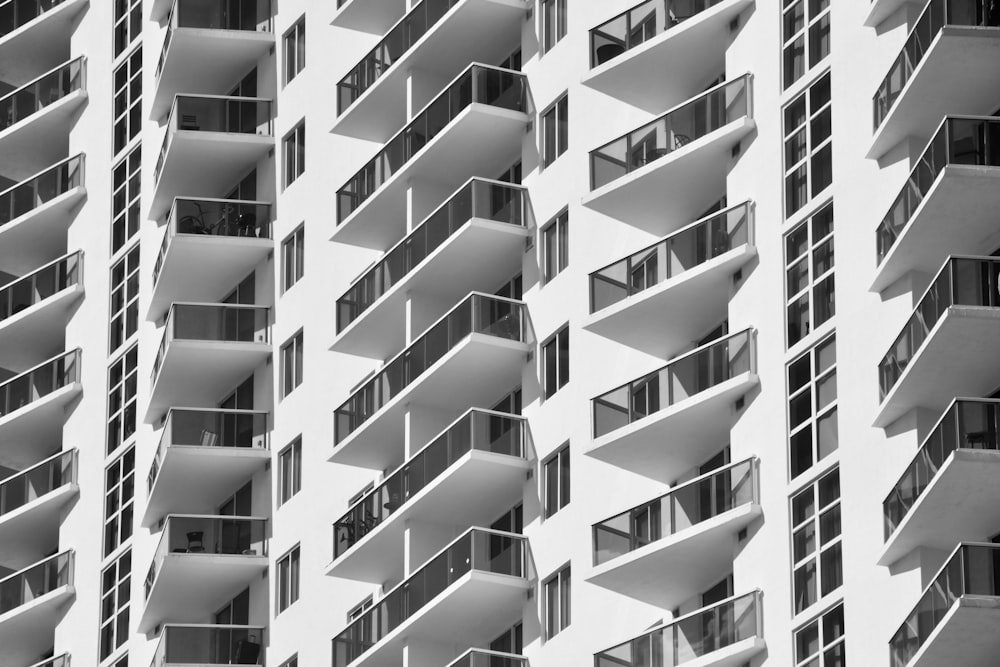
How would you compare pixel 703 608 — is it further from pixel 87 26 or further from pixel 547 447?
pixel 87 26

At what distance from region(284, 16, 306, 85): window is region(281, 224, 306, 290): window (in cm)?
446

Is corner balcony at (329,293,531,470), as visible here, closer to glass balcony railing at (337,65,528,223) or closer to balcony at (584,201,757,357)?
balcony at (584,201,757,357)

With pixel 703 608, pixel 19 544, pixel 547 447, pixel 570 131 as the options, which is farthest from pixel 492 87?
pixel 19 544

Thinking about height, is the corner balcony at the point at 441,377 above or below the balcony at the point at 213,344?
below

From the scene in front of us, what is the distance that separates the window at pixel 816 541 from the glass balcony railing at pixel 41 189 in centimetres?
3800

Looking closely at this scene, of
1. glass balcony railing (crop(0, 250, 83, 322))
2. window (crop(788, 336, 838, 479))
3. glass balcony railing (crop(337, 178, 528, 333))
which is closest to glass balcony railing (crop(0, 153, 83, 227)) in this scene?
glass balcony railing (crop(0, 250, 83, 322))

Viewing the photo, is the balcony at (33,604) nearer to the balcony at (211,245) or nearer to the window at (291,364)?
the balcony at (211,245)

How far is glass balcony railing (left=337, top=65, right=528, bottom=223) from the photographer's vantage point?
2559 inches

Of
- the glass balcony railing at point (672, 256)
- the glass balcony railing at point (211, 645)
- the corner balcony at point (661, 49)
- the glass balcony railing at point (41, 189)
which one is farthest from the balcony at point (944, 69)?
the glass balcony railing at point (41, 189)

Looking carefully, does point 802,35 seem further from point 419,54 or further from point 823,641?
point 419,54

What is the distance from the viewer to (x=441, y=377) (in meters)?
64.2

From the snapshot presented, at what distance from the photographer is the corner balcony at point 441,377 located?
6281cm

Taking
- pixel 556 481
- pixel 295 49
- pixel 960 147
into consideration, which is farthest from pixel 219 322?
pixel 960 147

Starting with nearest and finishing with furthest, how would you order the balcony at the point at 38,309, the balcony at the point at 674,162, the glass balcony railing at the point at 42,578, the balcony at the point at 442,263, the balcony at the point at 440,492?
the balcony at the point at 674,162
the balcony at the point at 440,492
the balcony at the point at 442,263
the glass balcony railing at the point at 42,578
the balcony at the point at 38,309
